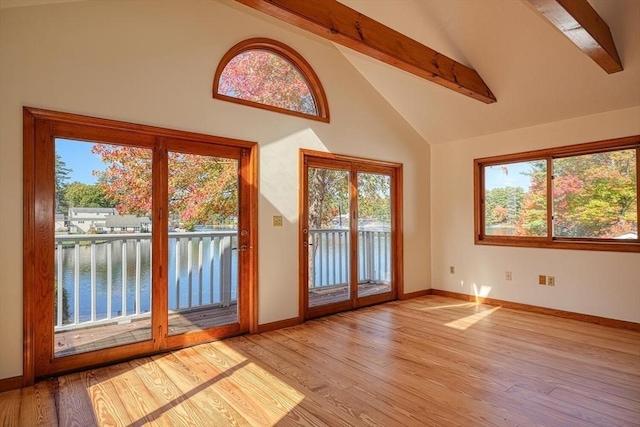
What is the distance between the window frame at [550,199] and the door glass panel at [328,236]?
6.57ft

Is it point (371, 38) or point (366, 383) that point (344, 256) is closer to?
point (366, 383)

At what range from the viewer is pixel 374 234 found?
508cm

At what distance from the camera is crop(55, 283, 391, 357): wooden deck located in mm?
2846

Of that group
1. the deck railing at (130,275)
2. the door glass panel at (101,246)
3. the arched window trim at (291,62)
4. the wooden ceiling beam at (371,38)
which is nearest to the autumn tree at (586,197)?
the wooden ceiling beam at (371,38)

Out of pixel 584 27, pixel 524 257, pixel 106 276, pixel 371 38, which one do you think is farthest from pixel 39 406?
pixel 524 257

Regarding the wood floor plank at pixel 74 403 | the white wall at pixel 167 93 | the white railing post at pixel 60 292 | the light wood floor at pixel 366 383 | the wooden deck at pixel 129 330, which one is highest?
the white wall at pixel 167 93

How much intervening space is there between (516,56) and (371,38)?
5.95 feet

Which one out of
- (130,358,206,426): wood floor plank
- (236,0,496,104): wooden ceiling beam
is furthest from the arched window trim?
(130,358,206,426): wood floor plank

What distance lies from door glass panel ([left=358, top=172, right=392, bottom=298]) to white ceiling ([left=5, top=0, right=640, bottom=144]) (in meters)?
1.39

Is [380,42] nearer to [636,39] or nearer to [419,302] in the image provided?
[636,39]

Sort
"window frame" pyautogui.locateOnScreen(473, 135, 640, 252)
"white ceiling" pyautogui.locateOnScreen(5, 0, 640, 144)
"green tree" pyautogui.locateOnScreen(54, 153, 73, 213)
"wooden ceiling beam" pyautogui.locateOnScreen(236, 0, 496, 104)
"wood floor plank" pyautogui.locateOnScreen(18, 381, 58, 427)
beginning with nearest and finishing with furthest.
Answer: "wood floor plank" pyautogui.locateOnScreen(18, 381, 58, 427), "wooden ceiling beam" pyautogui.locateOnScreen(236, 0, 496, 104), "green tree" pyautogui.locateOnScreen(54, 153, 73, 213), "white ceiling" pyautogui.locateOnScreen(5, 0, 640, 144), "window frame" pyautogui.locateOnScreen(473, 135, 640, 252)

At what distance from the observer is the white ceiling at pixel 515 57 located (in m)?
3.26

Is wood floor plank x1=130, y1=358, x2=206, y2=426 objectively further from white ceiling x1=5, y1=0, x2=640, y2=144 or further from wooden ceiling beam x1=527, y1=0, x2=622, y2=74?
wooden ceiling beam x1=527, y1=0, x2=622, y2=74

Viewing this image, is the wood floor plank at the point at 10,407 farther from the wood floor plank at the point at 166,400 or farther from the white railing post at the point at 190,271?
the white railing post at the point at 190,271
